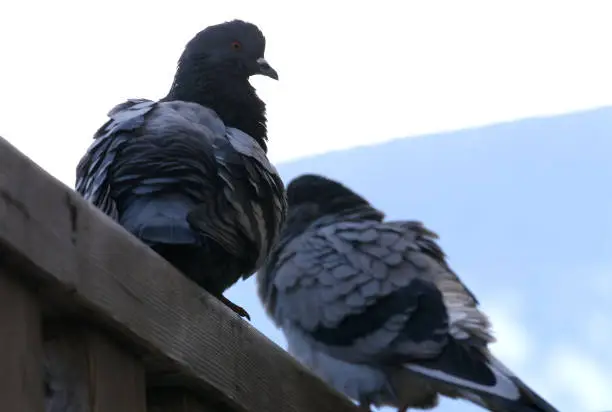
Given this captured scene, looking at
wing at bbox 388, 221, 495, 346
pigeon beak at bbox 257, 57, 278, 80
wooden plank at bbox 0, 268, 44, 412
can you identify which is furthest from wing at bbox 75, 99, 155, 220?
wing at bbox 388, 221, 495, 346

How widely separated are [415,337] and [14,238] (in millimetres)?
3976

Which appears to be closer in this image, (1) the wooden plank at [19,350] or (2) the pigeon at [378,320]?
(1) the wooden plank at [19,350]

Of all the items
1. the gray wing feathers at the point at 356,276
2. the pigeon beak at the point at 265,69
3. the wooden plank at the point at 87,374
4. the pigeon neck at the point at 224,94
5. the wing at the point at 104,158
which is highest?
the pigeon beak at the point at 265,69

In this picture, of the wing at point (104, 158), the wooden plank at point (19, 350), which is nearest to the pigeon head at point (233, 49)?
the wing at point (104, 158)

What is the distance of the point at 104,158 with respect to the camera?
2709mm

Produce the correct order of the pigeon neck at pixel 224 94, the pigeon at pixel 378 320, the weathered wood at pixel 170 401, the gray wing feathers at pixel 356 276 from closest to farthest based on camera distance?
1. the weathered wood at pixel 170 401
2. the pigeon neck at pixel 224 94
3. the pigeon at pixel 378 320
4. the gray wing feathers at pixel 356 276

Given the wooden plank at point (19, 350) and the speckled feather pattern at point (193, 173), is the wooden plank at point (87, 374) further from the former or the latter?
the speckled feather pattern at point (193, 173)

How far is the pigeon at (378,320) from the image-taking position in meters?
5.26

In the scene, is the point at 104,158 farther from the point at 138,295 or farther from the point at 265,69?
the point at 265,69

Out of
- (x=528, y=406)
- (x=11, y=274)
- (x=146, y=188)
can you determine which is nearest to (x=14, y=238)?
(x=11, y=274)

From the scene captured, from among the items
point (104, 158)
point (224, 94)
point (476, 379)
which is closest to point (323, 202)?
point (476, 379)

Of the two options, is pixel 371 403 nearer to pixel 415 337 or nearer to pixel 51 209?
pixel 415 337

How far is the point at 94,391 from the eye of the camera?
62.9 inches

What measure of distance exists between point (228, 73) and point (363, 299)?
153 centimetres
